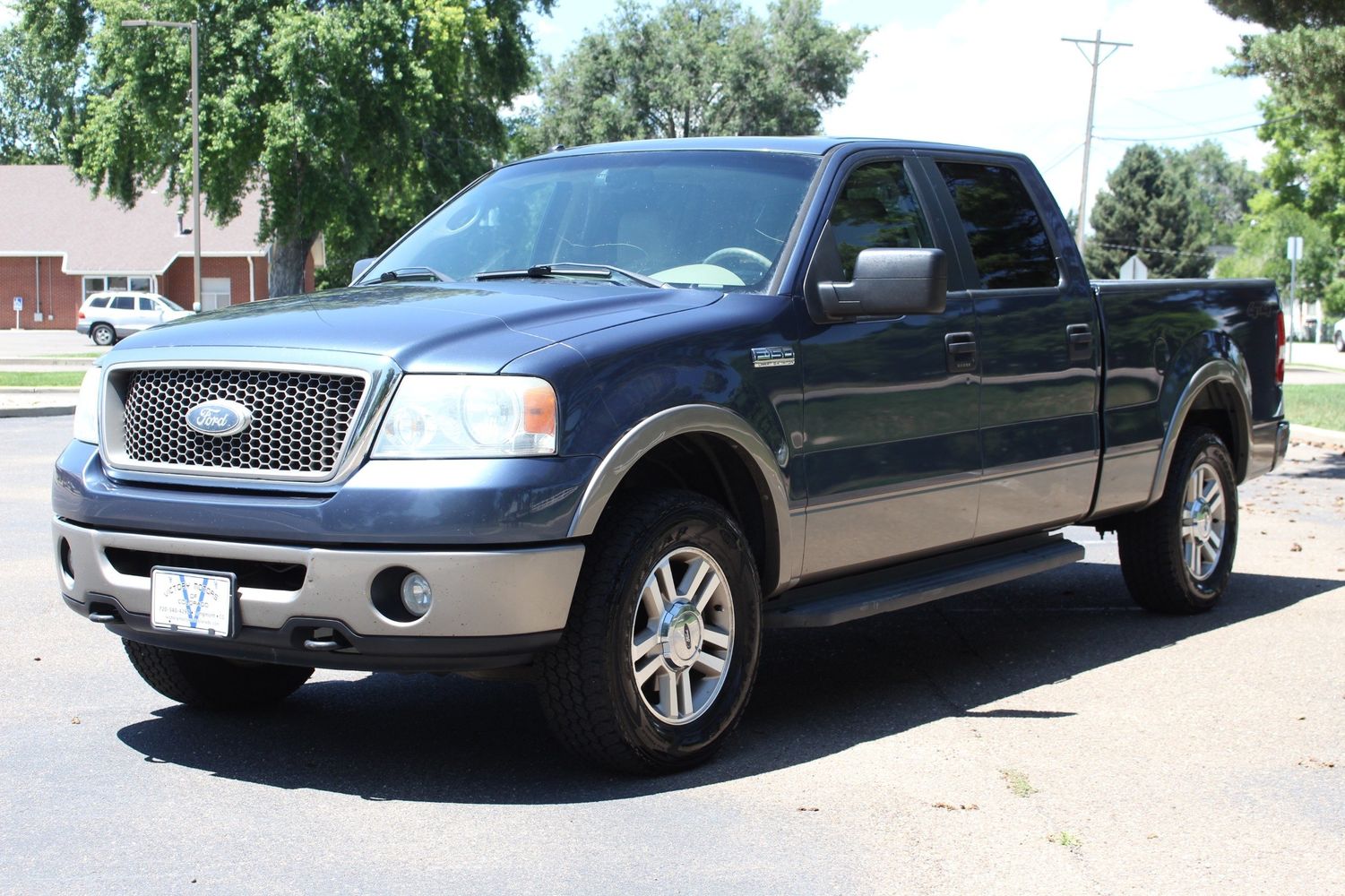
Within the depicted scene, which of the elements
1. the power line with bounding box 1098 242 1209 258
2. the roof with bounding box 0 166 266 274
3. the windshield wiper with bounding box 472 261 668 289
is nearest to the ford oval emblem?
the windshield wiper with bounding box 472 261 668 289

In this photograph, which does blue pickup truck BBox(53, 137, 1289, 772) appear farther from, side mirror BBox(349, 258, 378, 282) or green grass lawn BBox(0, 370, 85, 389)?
green grass lawn BBox(0, 370, 85, 389)

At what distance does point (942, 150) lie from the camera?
6.53 m

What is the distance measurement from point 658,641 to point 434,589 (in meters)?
0.77

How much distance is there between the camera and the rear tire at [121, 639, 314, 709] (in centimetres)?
555

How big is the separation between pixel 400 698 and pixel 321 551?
175cm

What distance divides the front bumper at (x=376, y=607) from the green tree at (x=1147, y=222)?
8753 centimetres

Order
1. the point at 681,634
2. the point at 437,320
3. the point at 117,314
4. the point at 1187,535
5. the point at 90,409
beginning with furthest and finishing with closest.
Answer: the point at 117,314 → the point at 1187,535 → the point at 90,409 → the point at 681,634 → the point at 437,320

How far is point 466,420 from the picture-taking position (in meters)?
4.47

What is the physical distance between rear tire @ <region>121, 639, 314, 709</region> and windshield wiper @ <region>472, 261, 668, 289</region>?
60.3 inches

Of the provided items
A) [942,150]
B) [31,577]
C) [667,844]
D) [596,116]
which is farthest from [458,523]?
[596,116]

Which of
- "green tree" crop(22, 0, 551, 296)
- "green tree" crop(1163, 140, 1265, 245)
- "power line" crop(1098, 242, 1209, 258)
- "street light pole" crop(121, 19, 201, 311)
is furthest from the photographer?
"green tree" crop(1163, 140, 1265, 245)

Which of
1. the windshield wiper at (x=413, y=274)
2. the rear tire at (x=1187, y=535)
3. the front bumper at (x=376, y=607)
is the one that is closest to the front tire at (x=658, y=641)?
the front bumper at (x=376, y=607)

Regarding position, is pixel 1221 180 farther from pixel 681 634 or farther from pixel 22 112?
pixel 681 634

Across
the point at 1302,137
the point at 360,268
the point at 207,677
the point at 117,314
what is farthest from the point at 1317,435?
the point at 1302,137
